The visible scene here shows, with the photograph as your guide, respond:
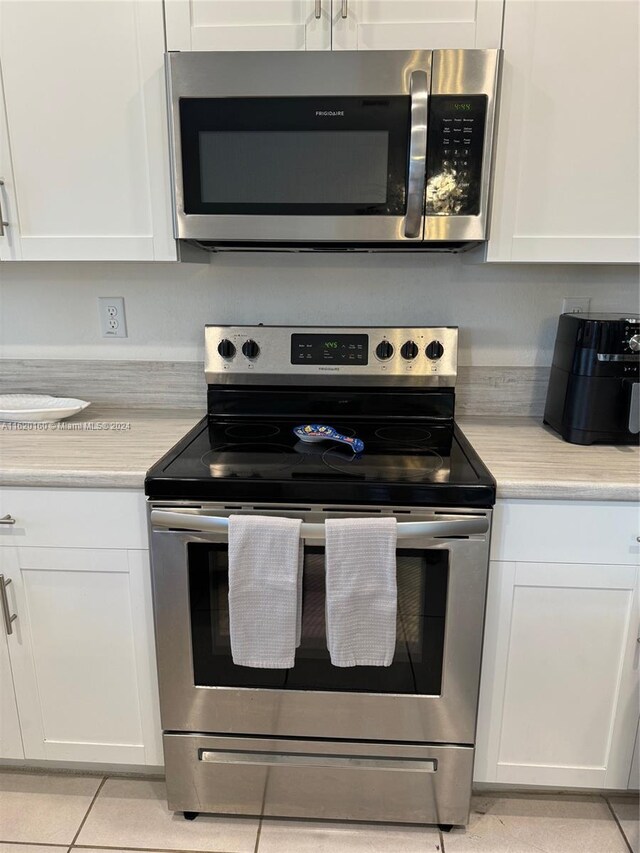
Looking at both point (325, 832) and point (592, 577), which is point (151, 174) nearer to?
point (592, 577)

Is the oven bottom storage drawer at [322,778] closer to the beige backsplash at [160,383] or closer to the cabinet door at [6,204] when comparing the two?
the beige backsplash at [160,383]

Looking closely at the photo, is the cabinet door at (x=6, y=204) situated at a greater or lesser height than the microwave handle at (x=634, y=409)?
greater

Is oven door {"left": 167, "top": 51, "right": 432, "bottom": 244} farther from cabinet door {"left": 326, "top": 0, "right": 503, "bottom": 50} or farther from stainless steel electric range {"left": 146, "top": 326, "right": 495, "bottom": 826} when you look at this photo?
stainless steel electric range {"left": 146, "top": 326, "right": 495, "bottom": 826}

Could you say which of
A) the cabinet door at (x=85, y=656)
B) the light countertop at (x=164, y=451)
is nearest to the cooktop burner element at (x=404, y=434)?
the light countertop at (x=164, y=451)

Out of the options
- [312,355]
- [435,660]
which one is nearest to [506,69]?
[312,355]

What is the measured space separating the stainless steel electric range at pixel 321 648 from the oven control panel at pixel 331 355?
20 centimetres

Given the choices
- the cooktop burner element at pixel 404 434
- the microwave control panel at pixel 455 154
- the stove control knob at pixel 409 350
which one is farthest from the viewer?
the stove control knob at pixel 409 350

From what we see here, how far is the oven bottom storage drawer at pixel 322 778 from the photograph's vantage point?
133cm

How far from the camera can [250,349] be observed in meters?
1.61

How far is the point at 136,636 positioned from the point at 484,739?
888 mm

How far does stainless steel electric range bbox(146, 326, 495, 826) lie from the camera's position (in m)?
A: 1.18

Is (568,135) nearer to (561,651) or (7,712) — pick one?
(561,651)

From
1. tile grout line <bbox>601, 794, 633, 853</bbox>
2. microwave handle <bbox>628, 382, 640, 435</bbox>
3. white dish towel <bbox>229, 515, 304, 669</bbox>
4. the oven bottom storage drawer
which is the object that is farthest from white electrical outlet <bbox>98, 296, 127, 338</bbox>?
tile grout line <bbox>601, 794, 633, 853</bbox>

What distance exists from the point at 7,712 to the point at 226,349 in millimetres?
1110
